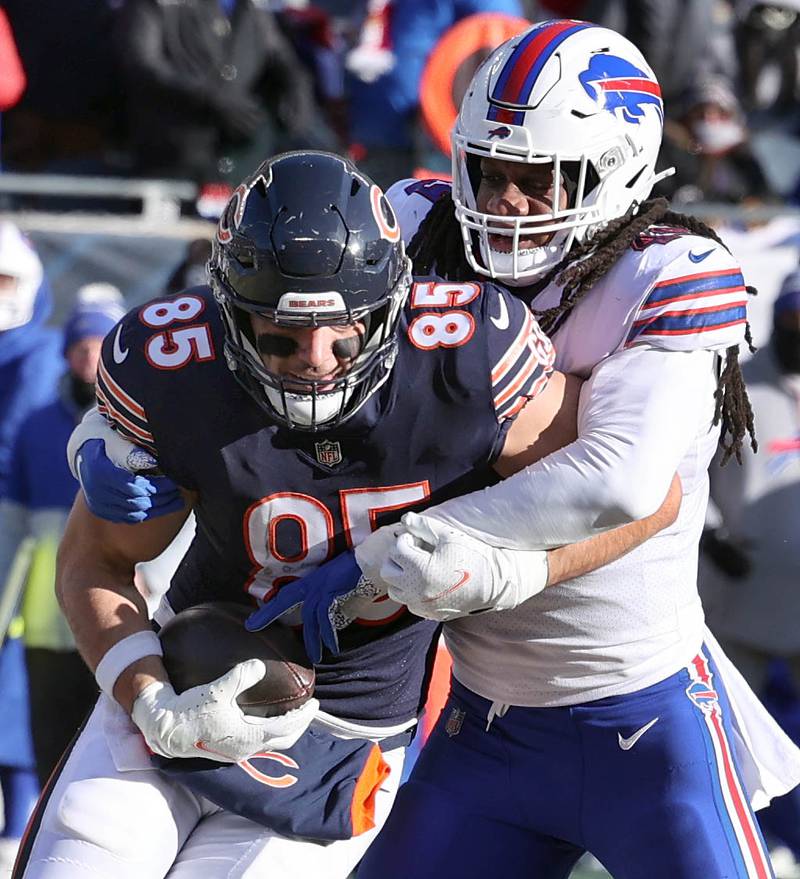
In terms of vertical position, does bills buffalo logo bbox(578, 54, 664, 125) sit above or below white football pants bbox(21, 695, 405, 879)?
above

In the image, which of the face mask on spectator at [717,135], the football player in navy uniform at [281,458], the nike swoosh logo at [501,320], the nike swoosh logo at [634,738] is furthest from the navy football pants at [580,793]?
the face mask on spectator at [717,135]

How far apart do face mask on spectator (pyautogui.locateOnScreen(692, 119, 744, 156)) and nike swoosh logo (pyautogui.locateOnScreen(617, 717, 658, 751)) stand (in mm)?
4604

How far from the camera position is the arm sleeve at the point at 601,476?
2467mm

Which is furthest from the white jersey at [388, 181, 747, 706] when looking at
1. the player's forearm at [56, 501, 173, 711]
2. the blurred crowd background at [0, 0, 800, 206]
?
the blurred crowd background at [0, 0, 800, 206]

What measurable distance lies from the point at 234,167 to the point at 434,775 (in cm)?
444

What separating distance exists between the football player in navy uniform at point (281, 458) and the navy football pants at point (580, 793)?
25cm

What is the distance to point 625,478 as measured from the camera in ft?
8.07

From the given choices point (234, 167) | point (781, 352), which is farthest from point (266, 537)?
point (234, 167)

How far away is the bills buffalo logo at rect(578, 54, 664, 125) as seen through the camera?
2.90 meters

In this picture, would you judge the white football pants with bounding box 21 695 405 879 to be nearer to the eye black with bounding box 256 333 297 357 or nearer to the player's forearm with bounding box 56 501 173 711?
the player's forearm with bounding box 56 501 173 711

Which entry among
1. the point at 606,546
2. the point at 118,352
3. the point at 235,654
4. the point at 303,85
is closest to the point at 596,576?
the point at 606,546

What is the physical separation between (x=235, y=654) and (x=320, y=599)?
152mm

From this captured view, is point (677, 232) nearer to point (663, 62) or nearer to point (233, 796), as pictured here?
point (233, 796)

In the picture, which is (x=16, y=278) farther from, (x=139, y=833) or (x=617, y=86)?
(x=139, y=833)
